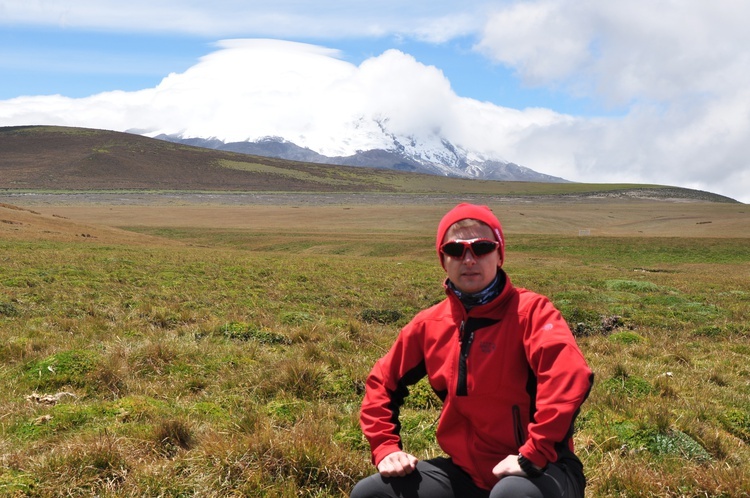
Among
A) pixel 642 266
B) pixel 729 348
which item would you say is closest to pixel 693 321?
pixel 729 348

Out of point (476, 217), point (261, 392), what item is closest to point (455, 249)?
point (476, 217)

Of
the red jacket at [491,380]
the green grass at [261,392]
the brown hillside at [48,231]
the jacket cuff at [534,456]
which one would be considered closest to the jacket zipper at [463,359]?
the red jacket at [491,380]

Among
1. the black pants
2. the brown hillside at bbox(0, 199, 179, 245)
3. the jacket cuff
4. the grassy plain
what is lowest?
the brown hillside at bbox(0, 199, 179, 245)

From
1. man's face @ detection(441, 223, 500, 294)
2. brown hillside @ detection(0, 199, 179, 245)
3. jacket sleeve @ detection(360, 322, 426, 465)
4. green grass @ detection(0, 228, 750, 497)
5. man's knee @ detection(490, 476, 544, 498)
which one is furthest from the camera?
brown hillside @ detection(0, 199, 179, 245)

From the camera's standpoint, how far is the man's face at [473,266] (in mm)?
4004

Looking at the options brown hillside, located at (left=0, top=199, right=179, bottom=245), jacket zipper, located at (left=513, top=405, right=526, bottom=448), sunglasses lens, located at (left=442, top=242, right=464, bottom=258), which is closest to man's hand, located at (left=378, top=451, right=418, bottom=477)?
jacket zipper, located at (left=513, top=405, right=526, bottom=448)

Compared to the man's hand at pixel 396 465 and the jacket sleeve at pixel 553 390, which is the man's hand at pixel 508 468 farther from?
the man's hand at pixel 396 465

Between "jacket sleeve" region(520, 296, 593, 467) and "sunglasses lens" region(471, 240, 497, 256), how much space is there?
0.66 metres

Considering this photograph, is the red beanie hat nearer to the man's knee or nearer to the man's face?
the man's face

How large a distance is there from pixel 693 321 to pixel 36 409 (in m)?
15.8

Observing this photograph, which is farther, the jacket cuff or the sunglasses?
the sunglasses

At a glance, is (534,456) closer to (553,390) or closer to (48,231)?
(553,390)

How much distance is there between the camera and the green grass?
4.71 metres

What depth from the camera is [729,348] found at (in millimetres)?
12047
